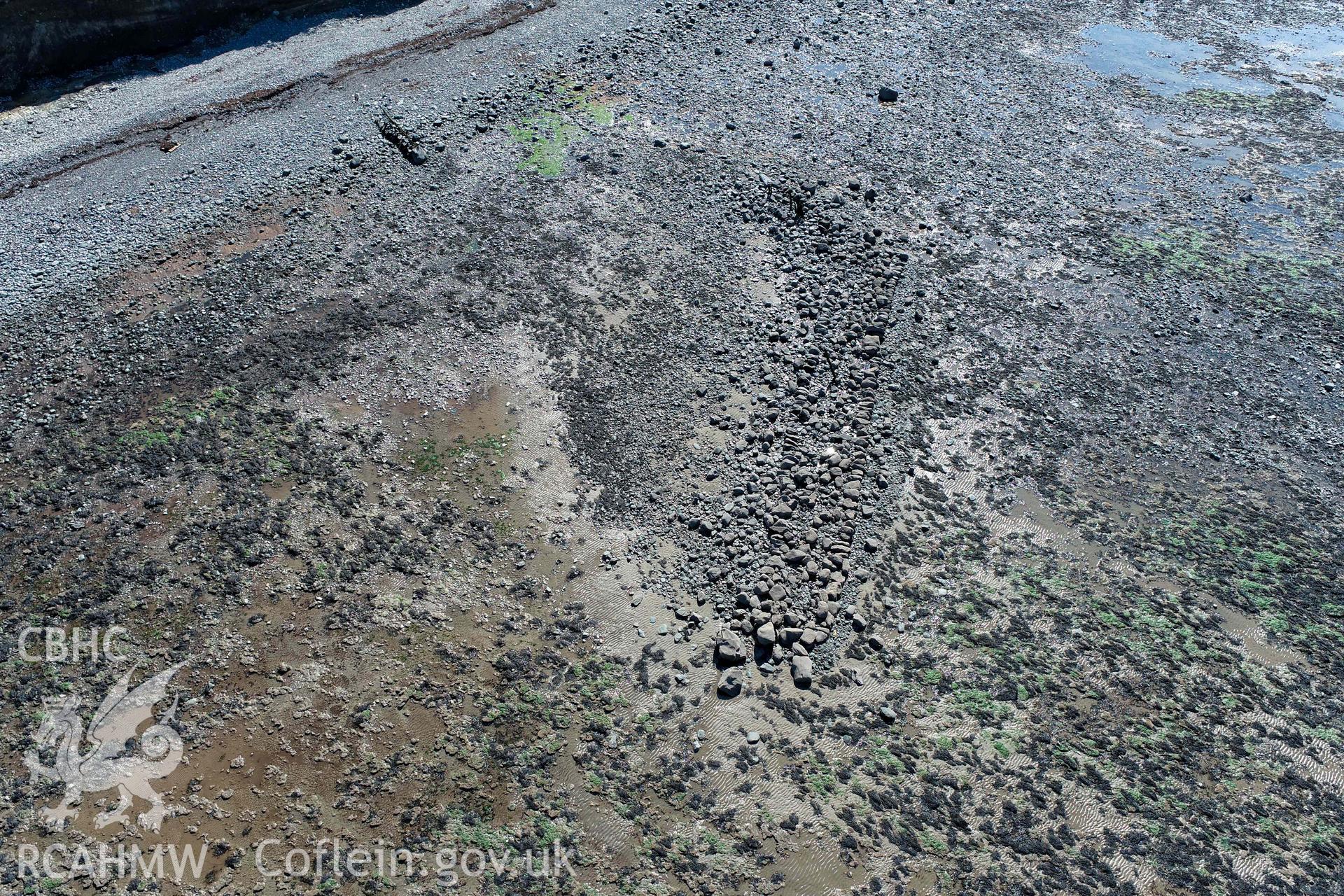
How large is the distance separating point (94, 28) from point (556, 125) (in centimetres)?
1460

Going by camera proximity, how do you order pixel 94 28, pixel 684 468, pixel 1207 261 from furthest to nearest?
pixel 94 28, pixel 1207 261, pixel 684 468

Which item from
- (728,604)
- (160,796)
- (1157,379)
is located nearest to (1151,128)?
(1157,379)

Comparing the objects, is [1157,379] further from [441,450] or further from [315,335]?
[315,335]

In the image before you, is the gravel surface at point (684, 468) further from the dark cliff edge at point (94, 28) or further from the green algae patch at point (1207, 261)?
the dark cliff edge at point (94, 28)

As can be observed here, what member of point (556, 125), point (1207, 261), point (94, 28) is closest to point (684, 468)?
point (556, 125)

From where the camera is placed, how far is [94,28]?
24.2m

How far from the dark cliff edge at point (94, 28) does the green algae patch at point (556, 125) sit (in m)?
10.3

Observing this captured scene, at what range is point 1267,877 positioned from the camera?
10531 mm

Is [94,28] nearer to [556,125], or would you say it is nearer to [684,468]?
[556,125]

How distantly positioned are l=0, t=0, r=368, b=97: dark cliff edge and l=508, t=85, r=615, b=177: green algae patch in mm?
10349

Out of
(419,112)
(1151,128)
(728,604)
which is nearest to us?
(728,604)

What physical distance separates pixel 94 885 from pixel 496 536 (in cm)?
687

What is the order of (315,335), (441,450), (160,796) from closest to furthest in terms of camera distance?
(160,796), (441,450), (315,335)

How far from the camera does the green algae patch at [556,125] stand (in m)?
21.7
